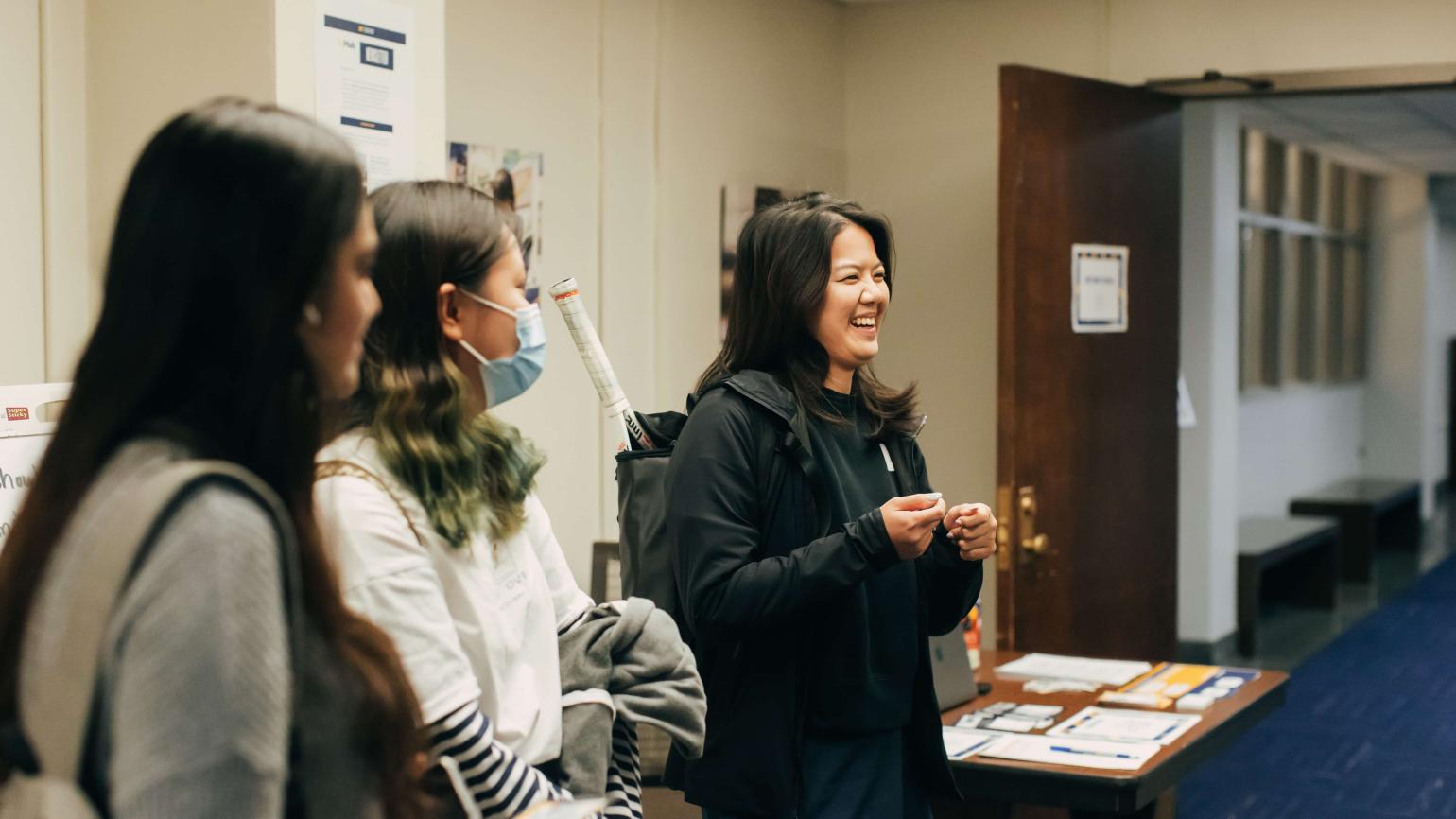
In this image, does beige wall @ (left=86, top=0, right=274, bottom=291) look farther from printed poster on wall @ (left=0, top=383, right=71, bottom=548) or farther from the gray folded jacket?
the gray folded jacket

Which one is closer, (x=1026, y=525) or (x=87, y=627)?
(x=87, y=627)

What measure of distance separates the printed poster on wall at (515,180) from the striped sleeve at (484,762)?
2.47 m

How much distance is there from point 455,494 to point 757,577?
707mm

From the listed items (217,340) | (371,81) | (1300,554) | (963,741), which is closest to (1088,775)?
(963,741)

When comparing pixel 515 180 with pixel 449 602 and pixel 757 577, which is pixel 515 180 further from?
pixel 449 602

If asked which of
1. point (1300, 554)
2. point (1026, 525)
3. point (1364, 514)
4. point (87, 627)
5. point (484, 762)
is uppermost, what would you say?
point (87, 627)

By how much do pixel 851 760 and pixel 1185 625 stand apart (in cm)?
546

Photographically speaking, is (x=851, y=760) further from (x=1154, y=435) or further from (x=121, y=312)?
(x=1154, y=435)

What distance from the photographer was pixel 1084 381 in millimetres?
4723

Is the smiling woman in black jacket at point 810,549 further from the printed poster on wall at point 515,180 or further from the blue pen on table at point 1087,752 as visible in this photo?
the printed poster on wall at point 515,180

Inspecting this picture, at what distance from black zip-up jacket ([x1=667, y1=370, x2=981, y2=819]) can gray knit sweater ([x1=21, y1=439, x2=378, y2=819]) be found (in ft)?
3.90

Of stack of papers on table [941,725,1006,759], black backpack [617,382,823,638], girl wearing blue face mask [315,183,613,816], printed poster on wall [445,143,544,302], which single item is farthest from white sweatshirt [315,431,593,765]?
printed poster on wall [445,143,544,302]

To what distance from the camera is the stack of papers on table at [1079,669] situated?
3357mm

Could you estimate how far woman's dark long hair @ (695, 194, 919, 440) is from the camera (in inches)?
90.4
